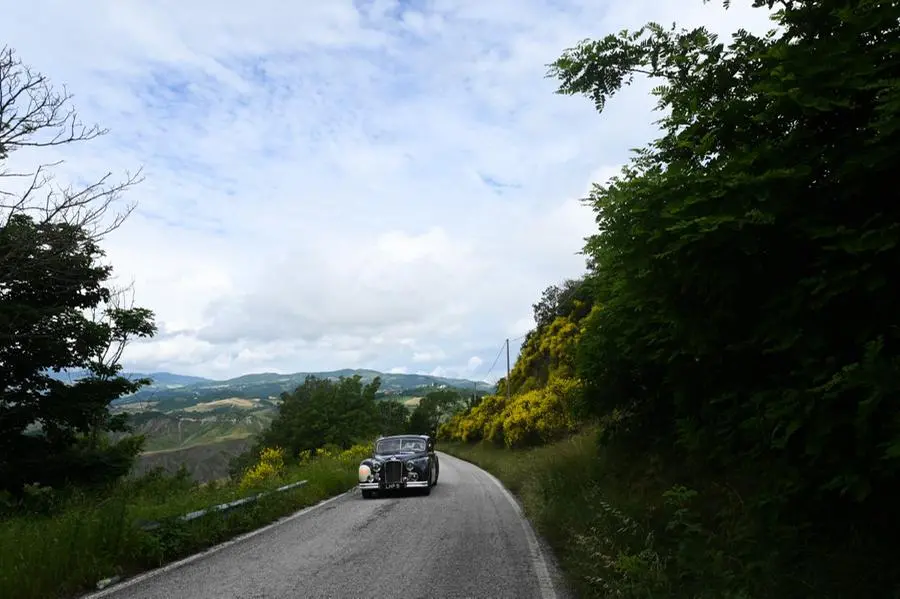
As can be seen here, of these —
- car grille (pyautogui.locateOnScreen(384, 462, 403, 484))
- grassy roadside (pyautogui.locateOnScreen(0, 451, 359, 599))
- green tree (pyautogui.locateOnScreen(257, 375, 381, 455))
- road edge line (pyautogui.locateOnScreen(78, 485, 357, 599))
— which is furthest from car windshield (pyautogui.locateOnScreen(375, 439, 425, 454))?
green tree (pyautogui.locateOnScreen(257, 375, 381, 455))

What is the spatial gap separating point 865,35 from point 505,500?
12011 millimetres

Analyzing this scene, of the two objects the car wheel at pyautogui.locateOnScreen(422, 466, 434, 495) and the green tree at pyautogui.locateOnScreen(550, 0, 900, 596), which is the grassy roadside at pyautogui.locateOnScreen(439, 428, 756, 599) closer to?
the green tree at pyautogui.locateOnScreen(550, 0, 900, 596)

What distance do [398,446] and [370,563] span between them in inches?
383

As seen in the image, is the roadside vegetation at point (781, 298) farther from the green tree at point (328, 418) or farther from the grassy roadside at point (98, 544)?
the green tree at point (328, 418)

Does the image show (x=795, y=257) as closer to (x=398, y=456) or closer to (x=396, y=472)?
(x=396, y=472)

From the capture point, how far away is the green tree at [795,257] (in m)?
3.25

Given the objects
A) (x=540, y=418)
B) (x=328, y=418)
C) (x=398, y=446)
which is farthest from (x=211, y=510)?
(x=328, y=418)

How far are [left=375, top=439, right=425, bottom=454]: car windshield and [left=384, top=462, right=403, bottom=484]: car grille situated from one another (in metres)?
1.40

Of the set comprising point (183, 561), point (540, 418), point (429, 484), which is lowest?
point (429, 484)

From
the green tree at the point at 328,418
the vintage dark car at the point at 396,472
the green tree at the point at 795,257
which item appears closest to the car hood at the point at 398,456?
the vintage dark car at the point at 396,472

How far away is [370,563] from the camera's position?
6.63 m

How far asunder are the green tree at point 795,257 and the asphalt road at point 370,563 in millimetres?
2631

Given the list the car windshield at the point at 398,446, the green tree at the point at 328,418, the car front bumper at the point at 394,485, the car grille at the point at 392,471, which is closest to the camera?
the car front bumper at the point at 394,485

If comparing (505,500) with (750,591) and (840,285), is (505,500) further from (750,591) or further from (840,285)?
(840,285)
